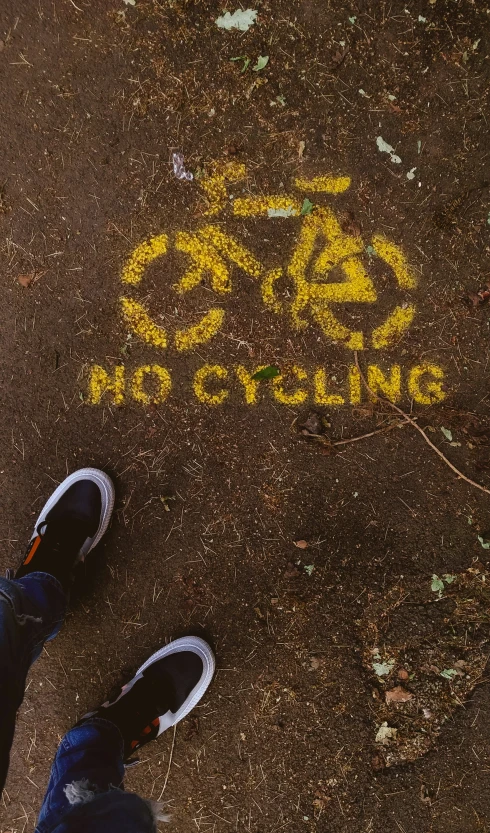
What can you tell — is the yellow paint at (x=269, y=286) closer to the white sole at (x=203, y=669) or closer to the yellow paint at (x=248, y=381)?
the yellow paint at (x=248, y=381)

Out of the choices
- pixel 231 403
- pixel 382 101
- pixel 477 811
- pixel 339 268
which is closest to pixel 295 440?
pixel 231 403

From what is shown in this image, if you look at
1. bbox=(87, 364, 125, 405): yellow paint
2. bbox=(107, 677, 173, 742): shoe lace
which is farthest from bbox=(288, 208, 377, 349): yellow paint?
bbox=(107, 677, 173, 742): shoe lace

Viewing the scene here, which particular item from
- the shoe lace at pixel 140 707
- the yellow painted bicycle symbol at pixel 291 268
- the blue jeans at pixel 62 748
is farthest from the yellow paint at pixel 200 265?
the shoe lace at pixel 140 707

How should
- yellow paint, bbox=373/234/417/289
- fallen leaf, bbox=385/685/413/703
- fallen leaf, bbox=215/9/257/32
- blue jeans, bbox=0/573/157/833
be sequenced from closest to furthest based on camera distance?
blue jeans, bbox=0/573/157/833, fallen leaf, bbox=215/9/257/32, yellow paint, bbox=373/234/417/289, fallen leaf, bbox=385/685/413/703

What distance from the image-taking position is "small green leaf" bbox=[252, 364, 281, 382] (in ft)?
8.63

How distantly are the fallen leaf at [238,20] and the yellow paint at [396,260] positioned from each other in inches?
47.9

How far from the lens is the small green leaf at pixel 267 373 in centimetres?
263

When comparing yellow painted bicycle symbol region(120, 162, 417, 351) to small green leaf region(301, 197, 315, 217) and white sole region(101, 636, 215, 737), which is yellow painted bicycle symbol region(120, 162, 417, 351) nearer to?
small green leaf region(301, 197, 315, 217)

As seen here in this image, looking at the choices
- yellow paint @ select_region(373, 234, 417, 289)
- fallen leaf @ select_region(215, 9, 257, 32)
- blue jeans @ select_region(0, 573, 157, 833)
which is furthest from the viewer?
yellow paint @ select_region(373, 234, 417, 289)

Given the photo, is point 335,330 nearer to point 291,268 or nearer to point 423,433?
point 291,268

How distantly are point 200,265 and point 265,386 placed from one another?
27.8 inches

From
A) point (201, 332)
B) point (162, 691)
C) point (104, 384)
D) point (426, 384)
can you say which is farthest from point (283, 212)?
point (162, 691)

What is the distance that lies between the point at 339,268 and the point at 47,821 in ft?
9.03

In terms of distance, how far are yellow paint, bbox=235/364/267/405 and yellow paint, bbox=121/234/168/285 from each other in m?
0.70
